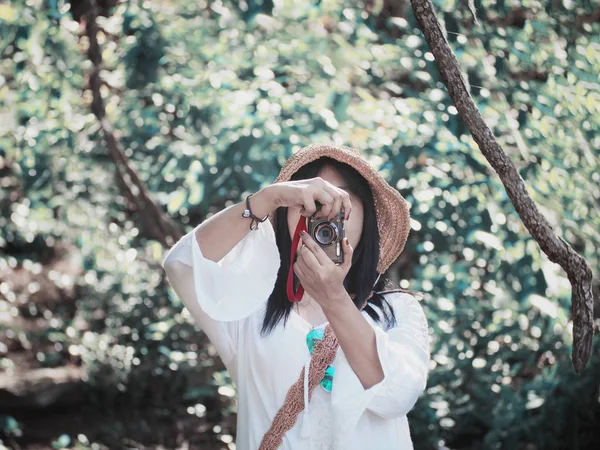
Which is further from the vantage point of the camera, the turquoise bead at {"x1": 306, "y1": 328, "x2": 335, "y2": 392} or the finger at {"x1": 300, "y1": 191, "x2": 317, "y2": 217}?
the turquoise bead at {"x1": 306, "y1": 328, "x2": 335, "y2": 392}

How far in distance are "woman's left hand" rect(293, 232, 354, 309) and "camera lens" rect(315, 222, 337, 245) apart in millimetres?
17

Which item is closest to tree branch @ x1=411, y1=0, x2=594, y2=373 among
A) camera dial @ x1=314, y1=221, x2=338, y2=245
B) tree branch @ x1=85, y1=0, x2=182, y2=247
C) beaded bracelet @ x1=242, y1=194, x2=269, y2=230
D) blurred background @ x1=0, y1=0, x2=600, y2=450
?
camera dial @ x1=314, y1=221, x2=338, y2=245

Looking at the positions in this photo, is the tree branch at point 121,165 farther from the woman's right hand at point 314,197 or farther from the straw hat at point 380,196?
the woman's right hand at point 314,197

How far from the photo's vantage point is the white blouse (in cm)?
159

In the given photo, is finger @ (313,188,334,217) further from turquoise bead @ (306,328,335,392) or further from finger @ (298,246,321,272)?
turquoise bead @ (306,328,335,392)

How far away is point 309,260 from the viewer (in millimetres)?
1516

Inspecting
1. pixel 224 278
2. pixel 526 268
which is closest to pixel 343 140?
pixel 526 268

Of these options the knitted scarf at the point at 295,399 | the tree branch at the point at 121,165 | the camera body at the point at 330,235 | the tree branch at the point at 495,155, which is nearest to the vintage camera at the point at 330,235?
the camera body at the point at 330,235

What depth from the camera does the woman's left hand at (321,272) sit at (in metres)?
1.51

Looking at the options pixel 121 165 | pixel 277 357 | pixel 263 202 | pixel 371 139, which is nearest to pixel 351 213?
pixel 263 202

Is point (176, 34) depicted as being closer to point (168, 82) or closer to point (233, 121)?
point (168, 82)

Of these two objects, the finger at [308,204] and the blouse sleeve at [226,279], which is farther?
the blouse sleeve at [226,279]

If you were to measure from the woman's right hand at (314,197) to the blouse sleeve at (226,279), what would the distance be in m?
0.17

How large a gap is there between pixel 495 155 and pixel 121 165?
91.5 inches
